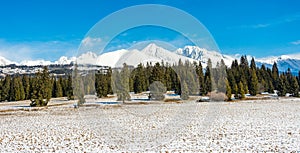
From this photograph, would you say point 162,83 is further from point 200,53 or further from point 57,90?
point 57,90

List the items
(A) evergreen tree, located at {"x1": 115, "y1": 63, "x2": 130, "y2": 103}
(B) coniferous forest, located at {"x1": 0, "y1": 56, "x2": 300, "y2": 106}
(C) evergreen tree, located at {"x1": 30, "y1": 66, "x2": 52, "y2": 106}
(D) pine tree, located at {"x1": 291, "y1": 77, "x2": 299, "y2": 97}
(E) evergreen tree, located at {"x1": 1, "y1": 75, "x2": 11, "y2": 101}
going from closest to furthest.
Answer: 1. (B) coniferous forest, located at {"x1": 0, "y1": 56, "x2": 300, "y2": 106}
2. (A) evergreen tree, located at {"x1": 115, "y1": 63, "x2": 130, "y2": 103}
3. (C) evergreen tree, located at {"x1": 30, "y1": 66, "x2": 52, "y2": 106}
4. (D) pine tree, located at {"x1": 291, "y1": 77, "x2": 299, "y2": 97}
5. (E) evergreen tree, located at {"x1": 1, "y1": 75, "x2": 11, "y2": 101}

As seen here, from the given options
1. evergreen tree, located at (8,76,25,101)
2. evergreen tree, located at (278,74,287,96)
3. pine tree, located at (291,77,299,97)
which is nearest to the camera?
pine tree, located at (291,77,299,97)

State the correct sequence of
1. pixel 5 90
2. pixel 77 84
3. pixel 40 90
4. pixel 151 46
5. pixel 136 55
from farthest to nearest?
pixel 5 90, pixel 40 90, pixel 136 55, pixel 151 46, pixel 77 84

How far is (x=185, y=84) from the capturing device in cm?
797

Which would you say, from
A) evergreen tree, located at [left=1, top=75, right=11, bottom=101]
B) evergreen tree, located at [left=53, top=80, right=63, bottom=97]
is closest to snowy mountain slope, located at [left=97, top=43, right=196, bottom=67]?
evergreen tree, located at [left=53, top=80, right=63, bottom=97]

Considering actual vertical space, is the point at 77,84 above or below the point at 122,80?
below

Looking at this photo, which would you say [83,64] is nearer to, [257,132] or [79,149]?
[79,149]

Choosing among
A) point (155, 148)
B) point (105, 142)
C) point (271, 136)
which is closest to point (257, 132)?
point (271, 136)

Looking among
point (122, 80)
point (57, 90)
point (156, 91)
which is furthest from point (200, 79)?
point (57, 90)

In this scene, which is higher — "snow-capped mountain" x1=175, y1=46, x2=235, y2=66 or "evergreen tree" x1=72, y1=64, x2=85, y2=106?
"snow-capped mountain" x1=175, y1=46, x2=235, y2=66

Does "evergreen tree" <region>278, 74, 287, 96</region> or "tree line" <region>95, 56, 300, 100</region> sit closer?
"tree line" <region>95, 56, 300, 100</region>

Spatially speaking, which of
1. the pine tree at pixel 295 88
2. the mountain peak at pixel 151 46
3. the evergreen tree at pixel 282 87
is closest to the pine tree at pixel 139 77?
the mountain peak at pixel 151 46

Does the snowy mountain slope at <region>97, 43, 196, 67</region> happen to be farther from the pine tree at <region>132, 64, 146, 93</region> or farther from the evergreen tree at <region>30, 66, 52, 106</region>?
the evergreen tree at <region>30, 66, 52, 106</region>

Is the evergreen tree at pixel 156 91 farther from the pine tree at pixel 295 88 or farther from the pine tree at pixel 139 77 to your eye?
the pine tree at pixel 295 88
